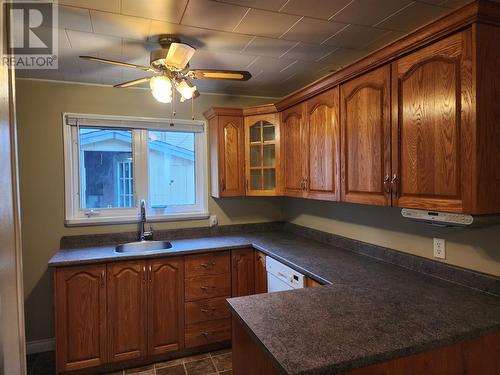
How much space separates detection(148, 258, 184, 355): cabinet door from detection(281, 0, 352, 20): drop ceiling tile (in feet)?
6.33

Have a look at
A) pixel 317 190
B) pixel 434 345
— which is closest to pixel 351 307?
pixel 434 345

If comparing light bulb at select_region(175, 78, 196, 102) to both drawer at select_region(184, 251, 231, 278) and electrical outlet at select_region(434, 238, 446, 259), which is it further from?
electrical outlet at select_region(434, 238, 446, 259)

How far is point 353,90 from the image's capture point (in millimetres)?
2021

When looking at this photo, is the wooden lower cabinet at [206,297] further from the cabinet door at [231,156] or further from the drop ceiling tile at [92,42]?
the drop ceiling tile at [92,42]

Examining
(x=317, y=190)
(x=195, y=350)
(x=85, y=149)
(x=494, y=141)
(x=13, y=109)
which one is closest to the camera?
(x=13, y=109)

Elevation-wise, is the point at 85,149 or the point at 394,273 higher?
the point at 85,149

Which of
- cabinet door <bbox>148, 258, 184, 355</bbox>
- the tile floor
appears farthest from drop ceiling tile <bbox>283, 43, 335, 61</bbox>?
the tile floor

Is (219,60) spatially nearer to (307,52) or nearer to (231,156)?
(307,52)

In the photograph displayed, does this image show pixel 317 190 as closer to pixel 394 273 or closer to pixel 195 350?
pixel 394 273

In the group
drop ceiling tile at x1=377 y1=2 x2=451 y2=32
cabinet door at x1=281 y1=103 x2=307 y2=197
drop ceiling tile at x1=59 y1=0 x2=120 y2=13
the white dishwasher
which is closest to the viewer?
drop ceiling tile at x1=59 y1=0 x2=120 y2=13

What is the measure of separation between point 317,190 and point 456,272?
1015 mm

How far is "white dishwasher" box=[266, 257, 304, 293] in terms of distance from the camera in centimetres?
216

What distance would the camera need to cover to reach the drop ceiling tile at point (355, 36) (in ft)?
6.19

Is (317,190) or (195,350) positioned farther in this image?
(195,350)
